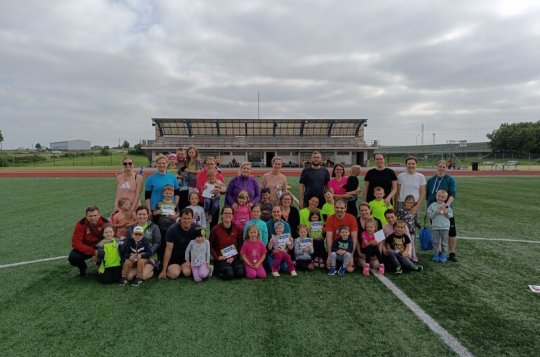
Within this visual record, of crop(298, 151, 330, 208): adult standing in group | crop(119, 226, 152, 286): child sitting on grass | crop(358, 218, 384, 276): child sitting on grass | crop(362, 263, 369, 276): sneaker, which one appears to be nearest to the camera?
crop(119, 226, 152, 286): child sitting on grass

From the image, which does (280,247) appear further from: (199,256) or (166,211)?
(166,211)

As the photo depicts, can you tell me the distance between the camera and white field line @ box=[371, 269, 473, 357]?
317 cm

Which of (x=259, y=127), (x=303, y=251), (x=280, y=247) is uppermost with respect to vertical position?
(x=259, y=127)

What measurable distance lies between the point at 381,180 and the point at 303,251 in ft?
6.47

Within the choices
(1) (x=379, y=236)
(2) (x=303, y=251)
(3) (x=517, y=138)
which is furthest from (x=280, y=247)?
(3) (x=517, y=138)

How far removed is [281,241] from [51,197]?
1301 centimetres

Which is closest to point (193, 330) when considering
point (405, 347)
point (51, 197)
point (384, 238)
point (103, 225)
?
point (405, 347)

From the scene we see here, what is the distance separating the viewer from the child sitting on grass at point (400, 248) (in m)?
5.30

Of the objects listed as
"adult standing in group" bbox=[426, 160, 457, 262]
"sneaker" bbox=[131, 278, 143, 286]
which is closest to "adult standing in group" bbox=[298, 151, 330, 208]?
"adult standing in group" bbox=[426, 160, 457, 262]

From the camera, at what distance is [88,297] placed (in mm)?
4352

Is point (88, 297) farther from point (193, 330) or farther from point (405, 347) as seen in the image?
point (405, 347)

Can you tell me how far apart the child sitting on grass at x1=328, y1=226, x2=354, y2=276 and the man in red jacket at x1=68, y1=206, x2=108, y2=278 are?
11.5ft

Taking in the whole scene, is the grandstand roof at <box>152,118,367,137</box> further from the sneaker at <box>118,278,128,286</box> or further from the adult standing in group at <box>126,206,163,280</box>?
the sneaker at <box>118,278,128,286</box>

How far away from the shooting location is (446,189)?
5930 mm
